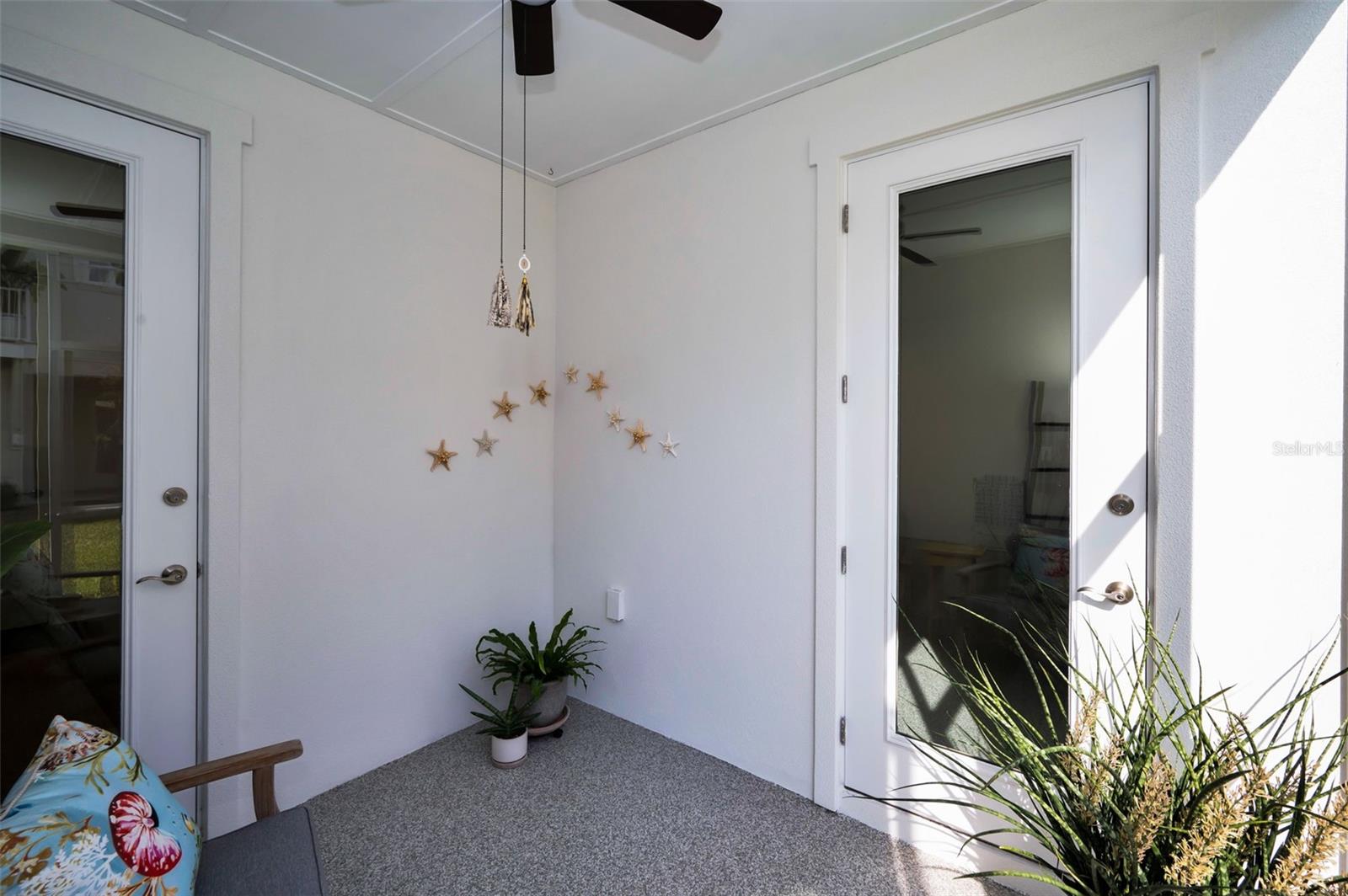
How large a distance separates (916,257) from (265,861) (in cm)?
240

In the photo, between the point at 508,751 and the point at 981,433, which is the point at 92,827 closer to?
the point at 508,751

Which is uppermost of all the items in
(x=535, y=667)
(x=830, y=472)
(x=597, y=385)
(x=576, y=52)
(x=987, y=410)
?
(x=576, y=52)

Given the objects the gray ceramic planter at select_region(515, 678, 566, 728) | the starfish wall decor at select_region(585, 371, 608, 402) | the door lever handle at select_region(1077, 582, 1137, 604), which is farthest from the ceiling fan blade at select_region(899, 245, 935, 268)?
the gray ceramic planter at select_region(515, 678, 566, 728)

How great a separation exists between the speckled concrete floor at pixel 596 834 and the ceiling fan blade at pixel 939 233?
1.94 meters

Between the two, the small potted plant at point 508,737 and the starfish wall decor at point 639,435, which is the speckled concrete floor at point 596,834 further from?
the starfish wall decor at point 639,435

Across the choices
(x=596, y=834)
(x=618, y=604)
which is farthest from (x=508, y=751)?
(x=618, y=604)

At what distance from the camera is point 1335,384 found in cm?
146

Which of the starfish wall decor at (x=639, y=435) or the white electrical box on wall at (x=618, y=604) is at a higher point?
the starfish wall decor at (x=639, y=435)

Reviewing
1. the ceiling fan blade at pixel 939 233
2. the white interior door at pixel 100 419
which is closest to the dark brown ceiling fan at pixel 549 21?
the ceiling fan blade at pixel 939 233

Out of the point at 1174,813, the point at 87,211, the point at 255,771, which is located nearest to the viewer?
the point at 1174,813

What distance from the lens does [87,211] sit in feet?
5.94

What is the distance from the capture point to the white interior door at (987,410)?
172 cm

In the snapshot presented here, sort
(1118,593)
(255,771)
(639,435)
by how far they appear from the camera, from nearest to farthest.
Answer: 1. (255,771)
2. (1118,593)
3. (639,435)

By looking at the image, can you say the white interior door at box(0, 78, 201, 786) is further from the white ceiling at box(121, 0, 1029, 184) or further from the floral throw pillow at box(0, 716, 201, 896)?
the floral throw pillow at box(0, 716, 201, 896)
